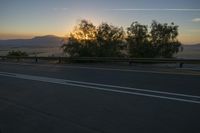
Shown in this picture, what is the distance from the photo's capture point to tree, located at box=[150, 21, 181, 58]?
34688 mm

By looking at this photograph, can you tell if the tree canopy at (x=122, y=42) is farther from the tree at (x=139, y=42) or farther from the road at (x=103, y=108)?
the road at (x=103, y=108)

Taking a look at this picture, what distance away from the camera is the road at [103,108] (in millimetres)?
6438

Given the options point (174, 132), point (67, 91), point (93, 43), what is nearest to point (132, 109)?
point (174, 132)

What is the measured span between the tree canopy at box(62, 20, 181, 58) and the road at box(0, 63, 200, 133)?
20235 millimetres

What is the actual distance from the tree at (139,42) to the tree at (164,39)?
86cm

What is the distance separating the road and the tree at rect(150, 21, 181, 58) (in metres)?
22.9

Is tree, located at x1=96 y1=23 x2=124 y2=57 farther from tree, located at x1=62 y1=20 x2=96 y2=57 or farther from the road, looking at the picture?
the road

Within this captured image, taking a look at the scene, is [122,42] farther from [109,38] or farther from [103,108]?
[103,108]

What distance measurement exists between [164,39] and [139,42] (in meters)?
2.91

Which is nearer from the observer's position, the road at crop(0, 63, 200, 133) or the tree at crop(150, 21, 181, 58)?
the road at crop(0, 63, 200, 133)

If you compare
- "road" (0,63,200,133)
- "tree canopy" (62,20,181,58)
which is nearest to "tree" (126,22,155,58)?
"tree canopy" (62,20,181,58)

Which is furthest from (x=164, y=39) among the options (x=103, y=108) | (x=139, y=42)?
(x=103, y=108)

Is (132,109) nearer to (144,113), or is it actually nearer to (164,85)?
(144,113)

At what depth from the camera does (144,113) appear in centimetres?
739
